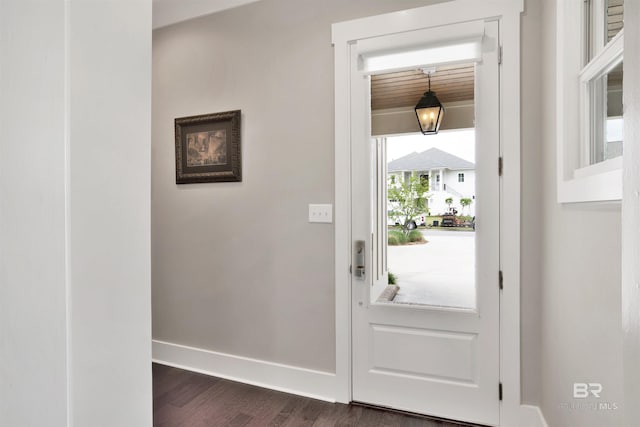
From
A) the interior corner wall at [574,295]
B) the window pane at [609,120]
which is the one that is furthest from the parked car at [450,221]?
the window pane at [609,120]

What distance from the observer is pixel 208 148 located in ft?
8.43

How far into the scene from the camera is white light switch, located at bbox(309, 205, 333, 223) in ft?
7.23

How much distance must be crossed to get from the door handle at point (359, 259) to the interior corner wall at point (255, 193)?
0.50 ft

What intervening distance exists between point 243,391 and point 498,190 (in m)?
1.96

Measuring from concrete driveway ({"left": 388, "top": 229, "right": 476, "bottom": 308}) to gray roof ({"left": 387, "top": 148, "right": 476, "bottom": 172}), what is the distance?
37 cm

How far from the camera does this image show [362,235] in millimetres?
2152

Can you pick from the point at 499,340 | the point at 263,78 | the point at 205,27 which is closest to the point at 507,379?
the point at 499,340

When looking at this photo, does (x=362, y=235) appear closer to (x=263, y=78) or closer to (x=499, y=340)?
(x=499, y=340)
